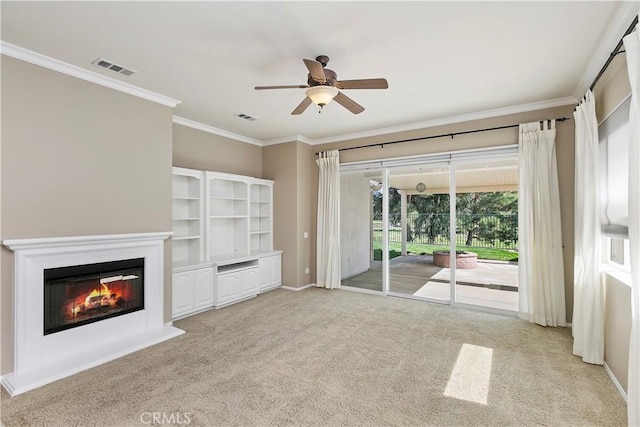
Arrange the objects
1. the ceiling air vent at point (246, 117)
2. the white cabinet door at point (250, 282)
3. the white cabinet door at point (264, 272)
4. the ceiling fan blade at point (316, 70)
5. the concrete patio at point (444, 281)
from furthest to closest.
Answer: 1. the white cabinet door at point (264, 272)
2. the white cabinet door at point (250, 282)
3. the concrete patio at point (444, 281)
4. the ceiling air vent at point (246, 117)
5. the ceiling fan blade at point (316, 70)

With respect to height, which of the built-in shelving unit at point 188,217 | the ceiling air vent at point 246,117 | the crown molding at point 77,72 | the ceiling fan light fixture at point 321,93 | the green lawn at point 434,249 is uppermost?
the ceiling air vent at point 246,117

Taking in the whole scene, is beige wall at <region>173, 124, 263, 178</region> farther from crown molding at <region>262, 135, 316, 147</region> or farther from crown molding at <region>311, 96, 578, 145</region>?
crown molding at <region>311, 96, 578, 145</region>

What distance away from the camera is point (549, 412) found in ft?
7.36

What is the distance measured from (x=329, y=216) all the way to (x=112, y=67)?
3.87m

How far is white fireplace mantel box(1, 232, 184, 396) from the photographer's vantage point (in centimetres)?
270

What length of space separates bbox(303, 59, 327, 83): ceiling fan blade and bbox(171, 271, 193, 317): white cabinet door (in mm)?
3178

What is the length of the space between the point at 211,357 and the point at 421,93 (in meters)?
3.79

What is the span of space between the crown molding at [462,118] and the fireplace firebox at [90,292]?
Result: 3.91 meters

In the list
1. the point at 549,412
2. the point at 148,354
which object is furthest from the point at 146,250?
the point at 549,412

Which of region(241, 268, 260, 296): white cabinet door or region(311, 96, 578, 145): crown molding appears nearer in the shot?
region(311, 96, 578, 145): crown molding

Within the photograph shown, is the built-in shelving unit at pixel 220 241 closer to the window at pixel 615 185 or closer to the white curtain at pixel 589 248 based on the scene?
the white curtain at pixel 589 248

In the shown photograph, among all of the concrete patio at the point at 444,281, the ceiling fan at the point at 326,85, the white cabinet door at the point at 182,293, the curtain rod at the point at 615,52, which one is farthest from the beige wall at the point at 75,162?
the curtain rod at the point at 615,52

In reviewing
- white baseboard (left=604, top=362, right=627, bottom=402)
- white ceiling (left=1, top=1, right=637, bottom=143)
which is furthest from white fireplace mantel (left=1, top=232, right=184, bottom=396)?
white baseboard (left=604, top=362, right=627, bottom=402)

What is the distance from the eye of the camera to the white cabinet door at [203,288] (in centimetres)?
442
